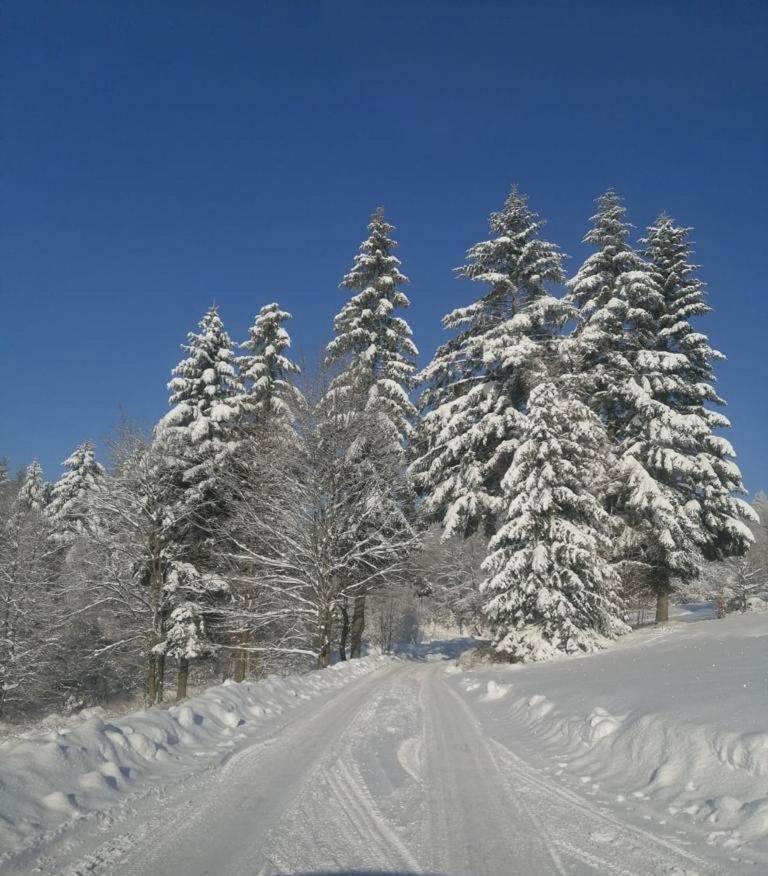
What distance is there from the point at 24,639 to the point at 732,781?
85.3 feet

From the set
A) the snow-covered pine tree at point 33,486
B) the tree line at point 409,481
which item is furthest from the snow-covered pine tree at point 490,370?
the snow-covered pine tree at point 33,486

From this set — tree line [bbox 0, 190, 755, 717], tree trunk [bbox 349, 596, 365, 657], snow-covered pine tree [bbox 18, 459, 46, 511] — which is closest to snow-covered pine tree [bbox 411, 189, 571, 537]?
tree line [bbox 0, 190, 755, 717]

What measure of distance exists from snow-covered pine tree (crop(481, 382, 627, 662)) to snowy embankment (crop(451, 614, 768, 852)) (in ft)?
13.6

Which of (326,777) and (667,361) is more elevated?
(667,361)

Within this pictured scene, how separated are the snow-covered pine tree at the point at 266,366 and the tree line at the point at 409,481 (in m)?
0.10

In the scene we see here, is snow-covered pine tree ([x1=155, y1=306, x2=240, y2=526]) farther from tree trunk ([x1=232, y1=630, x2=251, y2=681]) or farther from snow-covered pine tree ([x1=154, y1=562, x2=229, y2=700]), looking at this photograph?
tree trunk ([x1=232, y1=630, x2=251, y2=681])

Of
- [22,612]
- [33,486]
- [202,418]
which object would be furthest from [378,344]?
Answer: [33,486]

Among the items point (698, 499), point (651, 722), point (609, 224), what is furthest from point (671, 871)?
point (609, 224)

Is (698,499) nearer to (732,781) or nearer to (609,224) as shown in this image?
(609,224)

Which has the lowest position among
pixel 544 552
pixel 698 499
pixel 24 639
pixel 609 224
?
pixel 24 639

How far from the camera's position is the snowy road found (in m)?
3.40

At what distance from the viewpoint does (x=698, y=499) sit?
19812mm

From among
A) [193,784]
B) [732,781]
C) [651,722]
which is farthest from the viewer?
[651,722]

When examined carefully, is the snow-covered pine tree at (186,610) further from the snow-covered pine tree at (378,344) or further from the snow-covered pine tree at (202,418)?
the snow-covered pine tree at (378,344)
